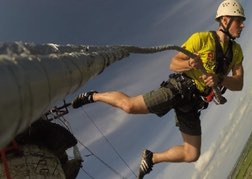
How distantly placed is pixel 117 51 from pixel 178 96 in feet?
29.8

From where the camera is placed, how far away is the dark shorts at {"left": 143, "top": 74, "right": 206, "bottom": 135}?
13.0 meters

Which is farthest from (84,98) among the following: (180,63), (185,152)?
(180,63)

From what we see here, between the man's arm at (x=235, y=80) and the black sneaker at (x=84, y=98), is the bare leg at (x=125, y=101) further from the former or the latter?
the man's arm at (x=235, y=80)

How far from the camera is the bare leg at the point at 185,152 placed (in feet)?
46.4

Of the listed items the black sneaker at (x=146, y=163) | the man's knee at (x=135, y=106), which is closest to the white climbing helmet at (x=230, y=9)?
the man's knee at (x=135, y=106)

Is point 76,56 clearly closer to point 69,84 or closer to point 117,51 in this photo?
point 69,84

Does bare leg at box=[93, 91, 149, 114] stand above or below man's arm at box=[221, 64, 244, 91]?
below

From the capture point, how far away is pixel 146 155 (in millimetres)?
15734

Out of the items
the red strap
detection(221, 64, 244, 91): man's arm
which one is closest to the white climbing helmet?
detection(221, 64, 244, 91): man's arm

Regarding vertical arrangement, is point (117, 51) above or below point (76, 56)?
below

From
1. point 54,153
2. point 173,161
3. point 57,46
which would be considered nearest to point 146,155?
point 173,161

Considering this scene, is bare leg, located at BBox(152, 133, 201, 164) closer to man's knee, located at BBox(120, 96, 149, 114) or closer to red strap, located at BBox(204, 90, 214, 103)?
red strap, located at BBox(204, 90, 214, 103)

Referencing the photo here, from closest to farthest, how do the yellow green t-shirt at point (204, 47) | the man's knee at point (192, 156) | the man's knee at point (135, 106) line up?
1. the yellow green t-shirt at point (204, 47)
2. the man's knee at point (135, 106)
3. the man's knee at point (192, 156)

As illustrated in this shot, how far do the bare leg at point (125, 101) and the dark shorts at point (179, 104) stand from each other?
19 centimetres
